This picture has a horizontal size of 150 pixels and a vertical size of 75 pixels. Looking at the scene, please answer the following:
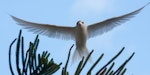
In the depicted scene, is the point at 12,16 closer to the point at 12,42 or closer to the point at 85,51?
the point at 85,51

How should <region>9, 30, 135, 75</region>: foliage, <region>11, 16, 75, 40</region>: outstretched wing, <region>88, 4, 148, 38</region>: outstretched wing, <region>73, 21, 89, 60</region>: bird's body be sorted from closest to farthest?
<region>9, 30, 135, 75</region>: foliage → <region>73, 21, 89, 60</region>: bird's body → <region>11, 16, 75, 40</region>: outstretched wing → <region>88, 4, 148, 38</region>: outstretched wing

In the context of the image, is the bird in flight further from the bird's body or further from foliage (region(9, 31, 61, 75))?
foliage (region(9, 31, 61, 75))

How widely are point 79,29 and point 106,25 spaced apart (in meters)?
1.25

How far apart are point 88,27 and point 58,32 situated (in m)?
0.46

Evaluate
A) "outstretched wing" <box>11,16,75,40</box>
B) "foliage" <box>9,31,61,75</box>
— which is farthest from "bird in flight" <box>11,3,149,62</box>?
"foliage" <box>9,31,61,75</box>

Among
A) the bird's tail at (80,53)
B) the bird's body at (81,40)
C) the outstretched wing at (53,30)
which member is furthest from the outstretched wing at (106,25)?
the bird's tail at (80,53)

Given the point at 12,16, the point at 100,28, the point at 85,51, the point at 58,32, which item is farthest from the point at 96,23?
the point at 12,16

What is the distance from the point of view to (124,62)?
318 cm

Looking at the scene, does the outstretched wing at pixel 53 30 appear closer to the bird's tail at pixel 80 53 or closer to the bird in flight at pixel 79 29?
the bird in flight at pixel 79 29

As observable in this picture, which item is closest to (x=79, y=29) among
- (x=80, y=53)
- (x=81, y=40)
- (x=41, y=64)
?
(x=81, y=40)

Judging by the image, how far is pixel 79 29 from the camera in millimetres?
6152

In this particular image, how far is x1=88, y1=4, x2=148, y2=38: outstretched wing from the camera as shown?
6.79 meters

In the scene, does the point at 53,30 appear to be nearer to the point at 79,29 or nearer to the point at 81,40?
the point at 79,29

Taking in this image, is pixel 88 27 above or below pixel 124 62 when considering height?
above
